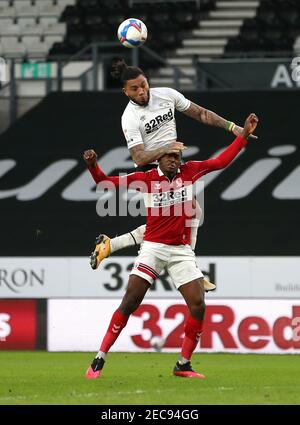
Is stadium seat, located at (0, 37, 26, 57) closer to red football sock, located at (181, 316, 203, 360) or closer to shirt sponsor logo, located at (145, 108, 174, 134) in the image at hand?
shirt sponsor logo, located at (145, 108, 174, 134)

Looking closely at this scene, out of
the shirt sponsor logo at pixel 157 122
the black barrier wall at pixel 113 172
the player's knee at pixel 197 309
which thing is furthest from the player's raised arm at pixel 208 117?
the black barrier wall at pixel 113 172

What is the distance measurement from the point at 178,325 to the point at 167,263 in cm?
560

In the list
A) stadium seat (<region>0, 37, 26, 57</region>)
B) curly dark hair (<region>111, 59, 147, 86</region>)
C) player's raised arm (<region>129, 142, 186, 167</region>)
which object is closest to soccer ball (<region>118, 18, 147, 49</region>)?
curly dark hair (<region>111, 59, 147, 86</region>)

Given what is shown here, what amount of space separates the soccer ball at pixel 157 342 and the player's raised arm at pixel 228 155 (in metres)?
5.78

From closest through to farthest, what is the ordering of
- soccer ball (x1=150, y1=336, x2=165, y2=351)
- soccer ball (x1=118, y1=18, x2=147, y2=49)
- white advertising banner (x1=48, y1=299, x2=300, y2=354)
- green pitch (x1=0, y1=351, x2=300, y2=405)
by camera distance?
green pitch (x1=0, y1=351, x2=300, y2=405) < soccer ball (x1=118, y1=18, x2=147, y2=49) < white advertising banner (x1=48, y1=299, x2=300, y2=354) < soccer ball (x1=150, y1=336, x2=165, y2=351)

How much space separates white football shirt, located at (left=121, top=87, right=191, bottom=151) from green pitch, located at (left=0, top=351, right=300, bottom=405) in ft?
7.61

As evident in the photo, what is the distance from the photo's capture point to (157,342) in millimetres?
16984

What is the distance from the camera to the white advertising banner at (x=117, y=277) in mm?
19797

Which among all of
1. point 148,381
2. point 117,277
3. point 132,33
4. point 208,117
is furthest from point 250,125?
point 117,277

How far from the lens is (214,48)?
952 inches

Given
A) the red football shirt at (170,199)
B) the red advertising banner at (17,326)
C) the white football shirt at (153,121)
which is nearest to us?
the red football shirt at (170,199)

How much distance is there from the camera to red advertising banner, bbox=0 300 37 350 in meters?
17.7

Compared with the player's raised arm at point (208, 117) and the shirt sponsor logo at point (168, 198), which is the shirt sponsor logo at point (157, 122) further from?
the shirt sponsor logo at point (168, 198)

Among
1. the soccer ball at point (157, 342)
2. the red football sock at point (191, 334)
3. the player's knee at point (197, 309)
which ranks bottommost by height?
the soccer ball at point (157, 342)
